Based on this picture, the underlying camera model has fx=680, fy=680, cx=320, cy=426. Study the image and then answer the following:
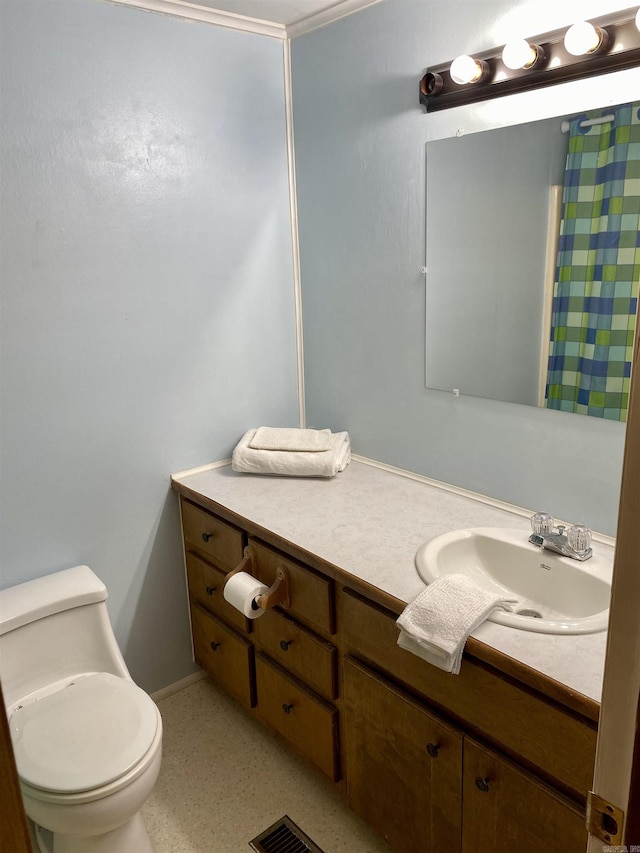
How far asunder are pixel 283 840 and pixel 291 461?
3.62 feet

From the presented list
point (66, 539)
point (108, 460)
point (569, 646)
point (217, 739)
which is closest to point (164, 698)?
point (217, 739)

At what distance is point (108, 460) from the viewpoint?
7.21 ft

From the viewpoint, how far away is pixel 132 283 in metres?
2.15

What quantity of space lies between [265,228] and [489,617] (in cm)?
159

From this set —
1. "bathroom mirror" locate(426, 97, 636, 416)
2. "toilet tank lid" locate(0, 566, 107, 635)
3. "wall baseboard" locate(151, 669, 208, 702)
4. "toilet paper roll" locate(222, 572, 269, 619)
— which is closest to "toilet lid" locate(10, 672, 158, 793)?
"toilet tank lid" locate(0, 566, 107, 635)

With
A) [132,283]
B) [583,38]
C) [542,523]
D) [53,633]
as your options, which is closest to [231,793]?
[53,633]

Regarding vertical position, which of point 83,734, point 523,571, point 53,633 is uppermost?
point 523,571

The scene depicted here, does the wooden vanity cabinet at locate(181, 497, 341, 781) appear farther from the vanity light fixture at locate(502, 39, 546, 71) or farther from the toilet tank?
the vanity light fixture at locate(502, 39, 546, 71)

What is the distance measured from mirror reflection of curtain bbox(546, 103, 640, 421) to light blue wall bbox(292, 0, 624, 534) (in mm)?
83

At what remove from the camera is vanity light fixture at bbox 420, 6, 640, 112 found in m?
1.47

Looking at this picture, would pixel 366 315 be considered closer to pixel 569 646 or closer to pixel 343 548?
pixel 343 548

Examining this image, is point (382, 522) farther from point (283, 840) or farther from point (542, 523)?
point (283, 840)

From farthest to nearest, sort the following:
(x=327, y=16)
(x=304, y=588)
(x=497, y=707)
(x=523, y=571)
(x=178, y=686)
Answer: (x=178, y=686), (x=327, y=16), (x=304, y=588), (x=523, y=571), (x=497, y=707)

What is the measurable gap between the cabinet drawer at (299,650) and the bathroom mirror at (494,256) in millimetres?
832
